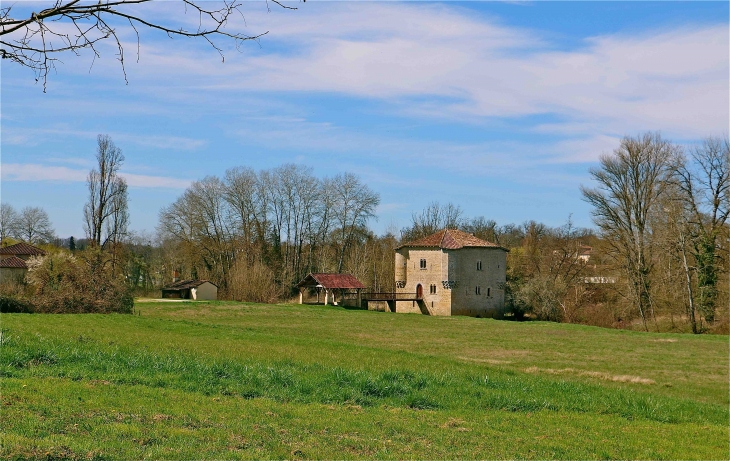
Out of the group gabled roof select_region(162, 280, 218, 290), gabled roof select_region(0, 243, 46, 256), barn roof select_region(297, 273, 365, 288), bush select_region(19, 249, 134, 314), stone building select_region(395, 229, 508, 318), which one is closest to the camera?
bush select_region(19, 249, 134, 314)

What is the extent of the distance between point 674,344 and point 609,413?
92.6ft

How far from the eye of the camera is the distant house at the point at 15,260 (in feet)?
156

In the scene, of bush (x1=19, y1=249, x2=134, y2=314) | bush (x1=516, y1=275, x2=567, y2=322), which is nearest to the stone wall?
bush (x1=516, y1=275, x2=567, y2=322)

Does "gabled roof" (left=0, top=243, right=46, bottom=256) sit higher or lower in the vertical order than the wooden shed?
higher

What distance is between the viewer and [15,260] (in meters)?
55.3

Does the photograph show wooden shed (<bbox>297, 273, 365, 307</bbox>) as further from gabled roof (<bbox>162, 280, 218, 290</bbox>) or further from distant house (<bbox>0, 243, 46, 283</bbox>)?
distant house (<bbox>0, 243, 46, 283</bbox>)

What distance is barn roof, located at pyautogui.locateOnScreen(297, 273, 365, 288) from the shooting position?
67625mm

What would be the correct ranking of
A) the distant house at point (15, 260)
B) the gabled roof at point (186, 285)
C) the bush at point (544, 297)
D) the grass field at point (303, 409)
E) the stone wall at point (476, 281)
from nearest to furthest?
the grass field at point (303, 409) → the distant house at point (15, 260) → the bush at point (544, 297) → the stone wall at point (476, 281) → the gabled roof at point (186, 285)

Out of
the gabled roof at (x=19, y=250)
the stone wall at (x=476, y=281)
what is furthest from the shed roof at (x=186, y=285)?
the stone wall at (x=476, y=281)

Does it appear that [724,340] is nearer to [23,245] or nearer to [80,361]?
[80,361]

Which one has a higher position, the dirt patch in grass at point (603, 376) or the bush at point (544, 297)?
the bush at point (544, 297)

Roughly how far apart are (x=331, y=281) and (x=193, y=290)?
1475 centimetres

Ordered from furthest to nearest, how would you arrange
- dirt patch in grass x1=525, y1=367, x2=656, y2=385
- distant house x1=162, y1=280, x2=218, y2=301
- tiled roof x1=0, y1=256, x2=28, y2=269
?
distant house x1=162, y1=280, x2=218, y2=301 → tiled roof x1=0, y1=256, x2=28, y2=269 → dirt patch in grass x1=525, y1=367, x2=656, y2=385

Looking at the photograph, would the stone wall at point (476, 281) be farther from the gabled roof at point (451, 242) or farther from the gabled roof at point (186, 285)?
the gabled roof at point (186, 285)
